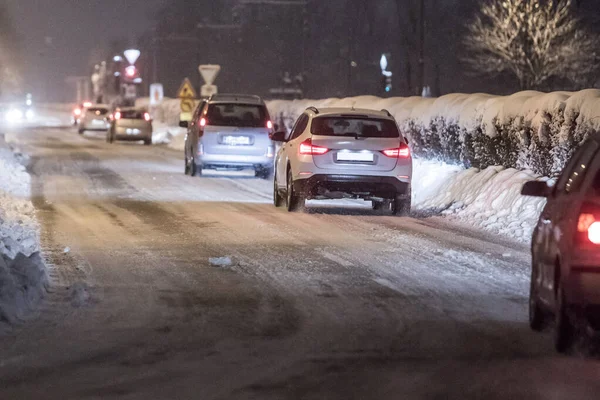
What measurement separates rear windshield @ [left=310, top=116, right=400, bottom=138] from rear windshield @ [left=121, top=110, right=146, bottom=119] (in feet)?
92.0

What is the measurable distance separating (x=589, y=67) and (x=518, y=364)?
161 ft

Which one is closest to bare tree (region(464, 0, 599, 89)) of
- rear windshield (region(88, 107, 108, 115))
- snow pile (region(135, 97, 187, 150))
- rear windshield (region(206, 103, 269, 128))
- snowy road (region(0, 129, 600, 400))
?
snow pile (region(135, 97, 187, 150))

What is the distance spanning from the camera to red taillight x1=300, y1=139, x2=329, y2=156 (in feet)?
59.3

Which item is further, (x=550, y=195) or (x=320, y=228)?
(x=320, y=228)

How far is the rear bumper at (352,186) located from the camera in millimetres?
18031

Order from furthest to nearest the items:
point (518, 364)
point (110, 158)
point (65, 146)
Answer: point (65, 146) < point (110, 158) < point (518, 364)

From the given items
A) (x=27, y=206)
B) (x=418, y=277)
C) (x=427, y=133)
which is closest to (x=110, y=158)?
Answer: (x=427, y=133)

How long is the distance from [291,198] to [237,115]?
8281 mm

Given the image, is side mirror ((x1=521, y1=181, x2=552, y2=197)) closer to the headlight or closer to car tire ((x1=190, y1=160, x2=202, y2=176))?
car tire ((x1=190, y1=160, x2=202, y2=176))

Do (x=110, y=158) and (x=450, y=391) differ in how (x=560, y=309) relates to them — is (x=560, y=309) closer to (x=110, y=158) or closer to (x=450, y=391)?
(x=450, y=391)

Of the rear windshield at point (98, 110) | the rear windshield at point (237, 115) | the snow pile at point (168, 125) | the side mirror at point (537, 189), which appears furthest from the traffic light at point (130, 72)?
the side mirror at point (537, 189)

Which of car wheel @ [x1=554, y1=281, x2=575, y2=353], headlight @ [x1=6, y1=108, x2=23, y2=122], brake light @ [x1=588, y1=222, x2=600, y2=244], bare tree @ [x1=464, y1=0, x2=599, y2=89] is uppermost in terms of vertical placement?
bare tree @ [x1=464, y1=0, x2=599, y2=89]

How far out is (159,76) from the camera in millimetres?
108062

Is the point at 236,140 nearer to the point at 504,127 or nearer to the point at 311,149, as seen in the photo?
the point at 504,127
